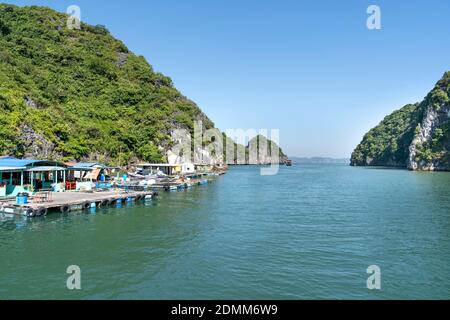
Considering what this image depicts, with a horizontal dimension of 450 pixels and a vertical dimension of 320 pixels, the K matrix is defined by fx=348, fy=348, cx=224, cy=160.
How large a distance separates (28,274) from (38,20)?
12329cm

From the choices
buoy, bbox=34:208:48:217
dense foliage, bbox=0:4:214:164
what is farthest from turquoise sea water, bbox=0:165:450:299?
dense foliage, bbox=0:4:214:164

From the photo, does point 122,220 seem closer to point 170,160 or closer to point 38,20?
point 170,160

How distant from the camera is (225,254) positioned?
2041 cm

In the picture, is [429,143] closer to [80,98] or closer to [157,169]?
[157,169]

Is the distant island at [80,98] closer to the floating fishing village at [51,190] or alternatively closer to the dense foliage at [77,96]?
the dense foliage at [77,96]

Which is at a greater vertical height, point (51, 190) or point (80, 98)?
point (80, 98)

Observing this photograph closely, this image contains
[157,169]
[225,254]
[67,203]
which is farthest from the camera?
[157,169]

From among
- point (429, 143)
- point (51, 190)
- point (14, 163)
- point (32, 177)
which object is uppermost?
point (429, 143)

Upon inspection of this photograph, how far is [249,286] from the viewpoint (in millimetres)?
15484

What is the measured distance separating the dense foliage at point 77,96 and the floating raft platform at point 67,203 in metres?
24.8

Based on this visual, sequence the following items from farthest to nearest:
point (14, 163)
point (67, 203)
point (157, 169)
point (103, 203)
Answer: point (157, 169) → point (103, 203) → point (14, 163) → point (67, 203)

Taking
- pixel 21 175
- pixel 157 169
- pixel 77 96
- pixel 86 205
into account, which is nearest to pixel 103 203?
pixel 86 205

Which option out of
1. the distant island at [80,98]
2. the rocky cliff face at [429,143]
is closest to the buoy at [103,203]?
the distant island at [80,98]

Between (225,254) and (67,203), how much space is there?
18562 millimetres
